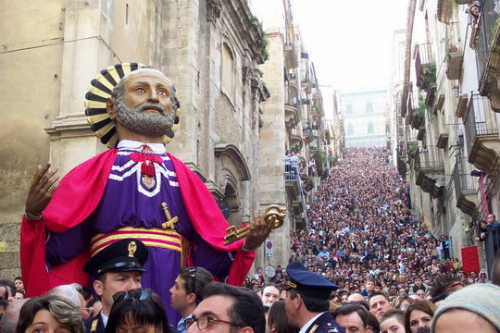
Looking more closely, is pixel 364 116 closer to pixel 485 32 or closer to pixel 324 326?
pixel 485 32

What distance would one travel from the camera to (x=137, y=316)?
11.7 ft

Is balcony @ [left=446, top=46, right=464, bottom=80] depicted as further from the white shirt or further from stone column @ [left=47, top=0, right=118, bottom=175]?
the white shirt

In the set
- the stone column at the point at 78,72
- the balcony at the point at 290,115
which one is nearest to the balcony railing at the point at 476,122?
the stone column at the point at 78,72

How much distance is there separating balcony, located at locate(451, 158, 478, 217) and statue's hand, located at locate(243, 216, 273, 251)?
1568 cm

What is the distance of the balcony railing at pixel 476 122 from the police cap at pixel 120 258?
40.1 ft

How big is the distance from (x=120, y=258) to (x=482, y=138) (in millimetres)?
12786

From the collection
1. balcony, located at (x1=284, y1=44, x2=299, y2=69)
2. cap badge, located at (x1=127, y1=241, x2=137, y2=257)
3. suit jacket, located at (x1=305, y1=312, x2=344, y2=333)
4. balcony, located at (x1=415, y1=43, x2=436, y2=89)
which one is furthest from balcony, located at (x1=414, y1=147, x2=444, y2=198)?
suit jacket, located at (x1=305, y1=312, x2=344, y2=333)

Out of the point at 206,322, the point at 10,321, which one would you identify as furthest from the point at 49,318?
the point at 206,322

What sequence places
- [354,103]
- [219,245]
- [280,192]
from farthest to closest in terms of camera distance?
[354,103]
[280,192]
[219,245]

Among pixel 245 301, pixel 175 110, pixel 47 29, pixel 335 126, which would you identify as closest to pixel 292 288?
pixel 245 301

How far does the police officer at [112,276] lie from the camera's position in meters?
4.54

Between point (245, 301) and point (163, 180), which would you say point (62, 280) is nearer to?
point (163, 180)

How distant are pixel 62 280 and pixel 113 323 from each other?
2635 mm

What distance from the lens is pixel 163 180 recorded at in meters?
6.64
